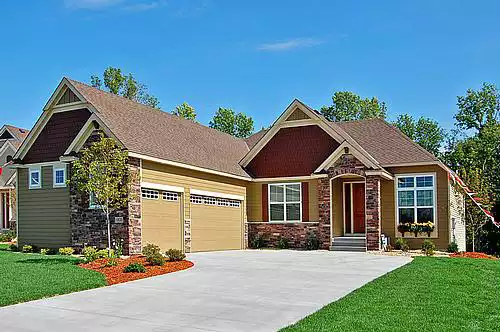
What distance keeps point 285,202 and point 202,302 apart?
15.0 meters

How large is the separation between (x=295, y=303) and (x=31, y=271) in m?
7.25

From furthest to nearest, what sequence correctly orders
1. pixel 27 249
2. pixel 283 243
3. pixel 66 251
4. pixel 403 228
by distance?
pixel 283 243 < pixel 403 228 < pixel 27 249 < pixel 66 251

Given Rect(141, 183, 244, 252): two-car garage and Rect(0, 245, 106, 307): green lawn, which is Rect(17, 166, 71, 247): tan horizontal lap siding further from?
Rect(0, 245, 106, 307): green lawn

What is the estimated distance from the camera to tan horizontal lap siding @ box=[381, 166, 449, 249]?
22.1m

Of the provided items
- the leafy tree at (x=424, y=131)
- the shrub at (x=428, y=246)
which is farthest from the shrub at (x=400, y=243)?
the leafy tree at (x=424, y=131)

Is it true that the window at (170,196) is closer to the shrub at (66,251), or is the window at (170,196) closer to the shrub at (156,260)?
the shrub at (66,251)

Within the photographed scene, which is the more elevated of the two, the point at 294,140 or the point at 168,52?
the point at 168,52

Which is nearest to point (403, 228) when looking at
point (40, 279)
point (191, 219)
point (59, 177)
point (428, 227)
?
point (428, 227)

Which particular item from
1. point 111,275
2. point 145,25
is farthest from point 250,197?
point 111,275

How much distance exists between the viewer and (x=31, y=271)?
43.6 feet

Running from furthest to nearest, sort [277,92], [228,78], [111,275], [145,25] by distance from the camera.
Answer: [277,92] → [228,78] → [145,25] → [111,275]

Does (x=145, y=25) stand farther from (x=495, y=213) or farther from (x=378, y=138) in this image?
(x=495, y=213)

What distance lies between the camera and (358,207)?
79.9ft

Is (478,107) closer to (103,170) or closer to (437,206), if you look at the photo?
(437,206)
